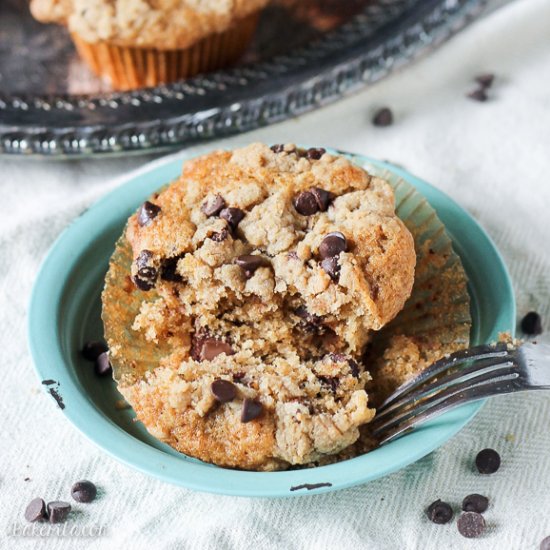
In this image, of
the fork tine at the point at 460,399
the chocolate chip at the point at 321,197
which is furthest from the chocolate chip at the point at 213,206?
the fork tine at the point at 460,399

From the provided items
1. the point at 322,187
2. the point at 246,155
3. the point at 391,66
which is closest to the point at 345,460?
the point at 322,187

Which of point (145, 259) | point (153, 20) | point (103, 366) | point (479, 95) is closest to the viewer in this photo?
point (145, 259)

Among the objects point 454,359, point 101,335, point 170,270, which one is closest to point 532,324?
point 454,359

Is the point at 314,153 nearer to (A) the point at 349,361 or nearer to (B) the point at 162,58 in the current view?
(A) the point at 349,361

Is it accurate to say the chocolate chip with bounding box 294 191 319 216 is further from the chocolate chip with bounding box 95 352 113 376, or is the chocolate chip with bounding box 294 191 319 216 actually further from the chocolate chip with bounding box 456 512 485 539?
the chocolate chip with bounding box 456 512 485 539

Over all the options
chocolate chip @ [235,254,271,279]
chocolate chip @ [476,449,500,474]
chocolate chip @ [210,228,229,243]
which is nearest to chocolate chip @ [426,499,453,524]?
chocolate chip @ [476,449,500,474]

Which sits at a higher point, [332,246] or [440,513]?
[332,246]
